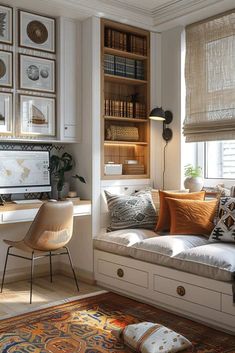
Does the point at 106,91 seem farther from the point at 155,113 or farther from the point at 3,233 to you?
the point at 3,233

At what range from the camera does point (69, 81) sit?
4.09 metres

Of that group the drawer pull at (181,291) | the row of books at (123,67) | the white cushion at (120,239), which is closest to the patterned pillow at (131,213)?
the white cushion at (120,239)

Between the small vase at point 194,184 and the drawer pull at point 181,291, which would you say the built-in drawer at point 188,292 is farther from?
the small vase at point 194,184

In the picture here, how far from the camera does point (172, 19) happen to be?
4219mm

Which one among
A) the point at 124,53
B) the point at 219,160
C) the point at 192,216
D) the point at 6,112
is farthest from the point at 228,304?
the point at 124,53

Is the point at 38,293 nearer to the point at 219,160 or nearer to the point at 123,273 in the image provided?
the point at 123,273

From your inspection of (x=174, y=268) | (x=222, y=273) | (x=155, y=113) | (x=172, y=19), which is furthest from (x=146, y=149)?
(x=222, y=273)

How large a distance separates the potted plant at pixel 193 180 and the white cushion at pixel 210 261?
0.94 m

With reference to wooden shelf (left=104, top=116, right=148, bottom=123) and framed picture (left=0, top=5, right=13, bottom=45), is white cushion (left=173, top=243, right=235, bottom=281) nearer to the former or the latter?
wooden shelf (left=104, top=116, right=148, bottom=123)

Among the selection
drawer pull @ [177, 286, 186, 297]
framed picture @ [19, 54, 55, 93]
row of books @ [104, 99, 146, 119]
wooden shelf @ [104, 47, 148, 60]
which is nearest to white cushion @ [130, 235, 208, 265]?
drawer pull @ [177, 286, 186, 297]

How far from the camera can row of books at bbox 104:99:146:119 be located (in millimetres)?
4237

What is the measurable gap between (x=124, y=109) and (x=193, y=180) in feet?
3.47

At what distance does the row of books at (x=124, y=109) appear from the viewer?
13.9 feet

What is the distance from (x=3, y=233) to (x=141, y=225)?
1370mm
